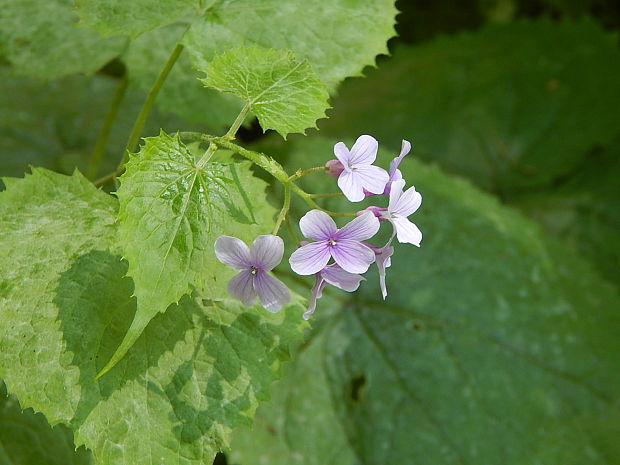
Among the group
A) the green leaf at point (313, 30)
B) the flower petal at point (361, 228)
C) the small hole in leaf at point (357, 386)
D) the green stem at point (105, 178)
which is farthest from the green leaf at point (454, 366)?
the flower petal at point (361, 228)

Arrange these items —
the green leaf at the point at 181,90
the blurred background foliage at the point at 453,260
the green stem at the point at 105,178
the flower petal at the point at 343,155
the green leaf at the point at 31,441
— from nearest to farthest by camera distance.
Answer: the flower petal at the point at 343,155, the green stem at the point at 105,178, the green leaf at the point at 31,441, the green leaf at the point at 181,90, the blurred background foliage at the point at 453,260

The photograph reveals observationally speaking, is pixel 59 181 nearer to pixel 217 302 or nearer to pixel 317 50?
pixel 217 302

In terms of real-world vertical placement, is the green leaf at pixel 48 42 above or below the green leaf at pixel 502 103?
above

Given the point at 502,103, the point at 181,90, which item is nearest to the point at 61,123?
the point at 181,90

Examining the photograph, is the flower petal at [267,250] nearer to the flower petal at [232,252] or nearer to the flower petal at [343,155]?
the flower petal at [232,252]

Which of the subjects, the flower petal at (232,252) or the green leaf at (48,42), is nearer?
the flower petal at (232,252)

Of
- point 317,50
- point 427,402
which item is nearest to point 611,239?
point 427,402

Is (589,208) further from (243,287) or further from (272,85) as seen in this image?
(243,287)
